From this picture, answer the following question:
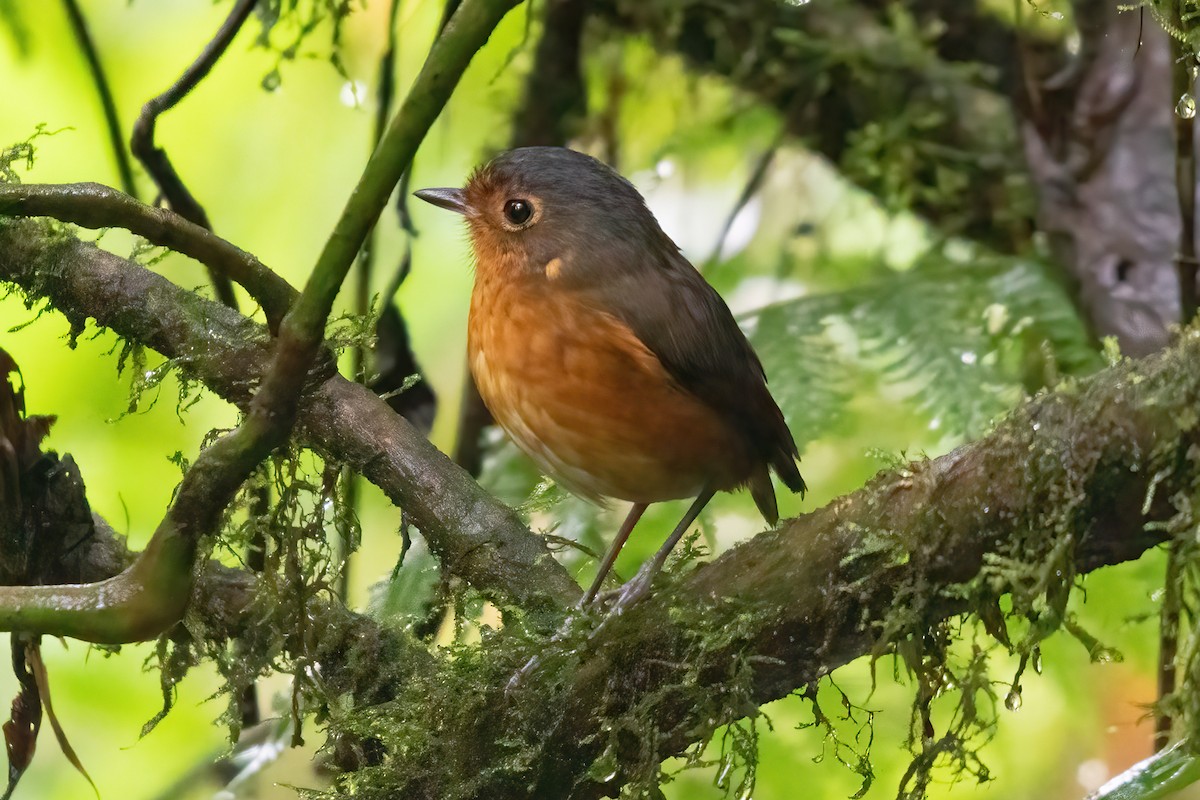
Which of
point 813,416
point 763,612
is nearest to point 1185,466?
point 763,612

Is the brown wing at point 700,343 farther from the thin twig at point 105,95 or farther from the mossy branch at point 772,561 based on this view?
the thin twig at point 105,95

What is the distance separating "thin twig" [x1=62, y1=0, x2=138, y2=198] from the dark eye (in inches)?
27.0

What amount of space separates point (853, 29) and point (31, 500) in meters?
1.97

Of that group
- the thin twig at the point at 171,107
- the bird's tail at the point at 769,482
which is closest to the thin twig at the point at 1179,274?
the bird's tail at the point at 769,482

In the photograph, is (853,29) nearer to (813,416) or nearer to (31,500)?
(813,416)

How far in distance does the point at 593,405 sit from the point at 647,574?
219mm

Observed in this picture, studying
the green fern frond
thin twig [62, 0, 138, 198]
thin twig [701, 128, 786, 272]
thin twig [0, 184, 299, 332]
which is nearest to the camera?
thin twig [0, 184, 299, 332]

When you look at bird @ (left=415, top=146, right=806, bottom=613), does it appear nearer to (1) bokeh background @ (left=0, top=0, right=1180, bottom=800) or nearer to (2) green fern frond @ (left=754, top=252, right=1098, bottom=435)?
(1) bokeh background @ (left=0, top=0, right=1180, bottom=800)

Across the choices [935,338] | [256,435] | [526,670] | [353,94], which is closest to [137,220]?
[256,435]

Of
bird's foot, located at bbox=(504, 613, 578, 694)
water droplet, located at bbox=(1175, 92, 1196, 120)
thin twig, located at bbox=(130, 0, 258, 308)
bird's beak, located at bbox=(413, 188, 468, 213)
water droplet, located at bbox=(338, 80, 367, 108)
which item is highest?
water droplet, located at bbox=(338, 80, 367, 108)

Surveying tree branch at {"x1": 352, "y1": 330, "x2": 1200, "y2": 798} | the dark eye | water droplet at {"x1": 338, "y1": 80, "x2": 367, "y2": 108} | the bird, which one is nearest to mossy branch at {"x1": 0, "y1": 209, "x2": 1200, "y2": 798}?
tree branch at {"x1": 352, "y1": 330, "x2": 1200, "y2": 798}

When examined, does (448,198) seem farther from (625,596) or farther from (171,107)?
(625,596)

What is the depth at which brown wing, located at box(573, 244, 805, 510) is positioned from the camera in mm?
1456

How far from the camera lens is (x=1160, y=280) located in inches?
85.9
